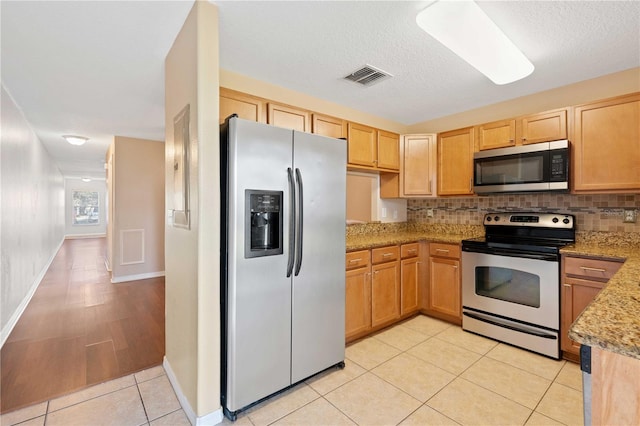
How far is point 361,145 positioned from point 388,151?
1.50ft

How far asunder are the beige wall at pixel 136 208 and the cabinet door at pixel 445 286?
463 cm

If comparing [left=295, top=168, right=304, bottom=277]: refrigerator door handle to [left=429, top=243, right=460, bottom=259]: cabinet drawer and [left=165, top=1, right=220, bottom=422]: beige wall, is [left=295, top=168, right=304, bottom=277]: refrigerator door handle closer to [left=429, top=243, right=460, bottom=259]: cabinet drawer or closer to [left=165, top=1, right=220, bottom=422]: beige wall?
[left=165, top=1, right=220, bottom=422]: beige wall

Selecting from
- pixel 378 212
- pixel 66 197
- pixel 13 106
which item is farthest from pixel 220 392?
pixel 66 197

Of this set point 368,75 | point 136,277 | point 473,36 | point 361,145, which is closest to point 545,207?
point 361,145

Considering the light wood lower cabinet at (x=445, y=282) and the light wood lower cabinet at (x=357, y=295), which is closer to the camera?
the light wood lower cabinet at (x=357, y=295)

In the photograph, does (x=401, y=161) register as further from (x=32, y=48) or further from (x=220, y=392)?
(x=32, y=48)

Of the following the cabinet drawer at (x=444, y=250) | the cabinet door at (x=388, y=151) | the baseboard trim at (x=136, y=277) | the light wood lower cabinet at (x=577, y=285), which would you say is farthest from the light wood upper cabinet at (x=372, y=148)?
the baseboard trim at (x=136, y=277)

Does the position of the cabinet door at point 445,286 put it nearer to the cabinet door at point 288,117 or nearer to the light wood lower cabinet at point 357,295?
the light wood lower cabinet at point 357,295

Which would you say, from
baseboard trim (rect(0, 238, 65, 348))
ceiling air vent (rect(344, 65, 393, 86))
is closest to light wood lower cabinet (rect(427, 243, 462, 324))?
ceiling air vent (rect(344, 65, 393, 86))

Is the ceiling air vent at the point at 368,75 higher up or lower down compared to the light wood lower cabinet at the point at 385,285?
higher up

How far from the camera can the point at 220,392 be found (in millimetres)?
1853

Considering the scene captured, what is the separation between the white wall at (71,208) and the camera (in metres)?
11.9

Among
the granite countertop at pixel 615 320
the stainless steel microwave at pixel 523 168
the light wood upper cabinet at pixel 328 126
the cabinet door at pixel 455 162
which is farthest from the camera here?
the cabinet door at pixel 455 162

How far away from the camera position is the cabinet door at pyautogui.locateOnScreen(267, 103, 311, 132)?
2.66m
